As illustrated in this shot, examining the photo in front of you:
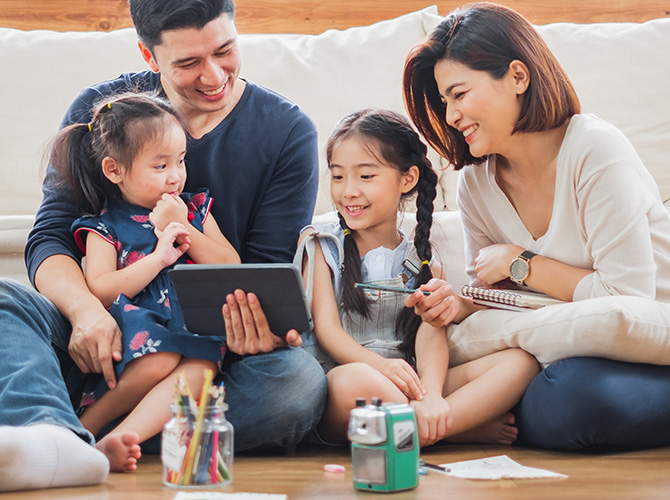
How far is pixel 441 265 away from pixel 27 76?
1.22 meters

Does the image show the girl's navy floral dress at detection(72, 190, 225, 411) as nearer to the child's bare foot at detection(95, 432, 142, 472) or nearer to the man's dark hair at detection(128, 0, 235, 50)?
the child's bare foot at detection(95, 432, 142, 472)

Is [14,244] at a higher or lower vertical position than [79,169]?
lower

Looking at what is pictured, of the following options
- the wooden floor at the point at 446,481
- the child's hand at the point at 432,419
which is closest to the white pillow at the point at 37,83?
the wooden floor at the point at 446,481

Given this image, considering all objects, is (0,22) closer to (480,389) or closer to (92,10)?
(92,10)

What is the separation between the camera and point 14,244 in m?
1.86

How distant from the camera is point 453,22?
1.60 meters

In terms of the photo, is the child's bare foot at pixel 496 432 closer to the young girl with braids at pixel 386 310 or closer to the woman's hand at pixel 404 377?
the young girl with braids at pixel 386 310

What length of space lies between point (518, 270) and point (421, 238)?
0.20 meters

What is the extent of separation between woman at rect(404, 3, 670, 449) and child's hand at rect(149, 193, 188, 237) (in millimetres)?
448

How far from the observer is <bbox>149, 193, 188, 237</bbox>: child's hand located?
1518mm

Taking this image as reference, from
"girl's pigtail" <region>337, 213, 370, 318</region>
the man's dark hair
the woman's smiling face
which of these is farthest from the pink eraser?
the man's dark hair

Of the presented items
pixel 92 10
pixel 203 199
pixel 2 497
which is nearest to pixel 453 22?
pixel 203 199

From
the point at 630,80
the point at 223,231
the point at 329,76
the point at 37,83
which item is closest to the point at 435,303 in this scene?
the point at 223,231

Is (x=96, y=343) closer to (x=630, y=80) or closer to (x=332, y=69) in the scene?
(x=332, y=69)
